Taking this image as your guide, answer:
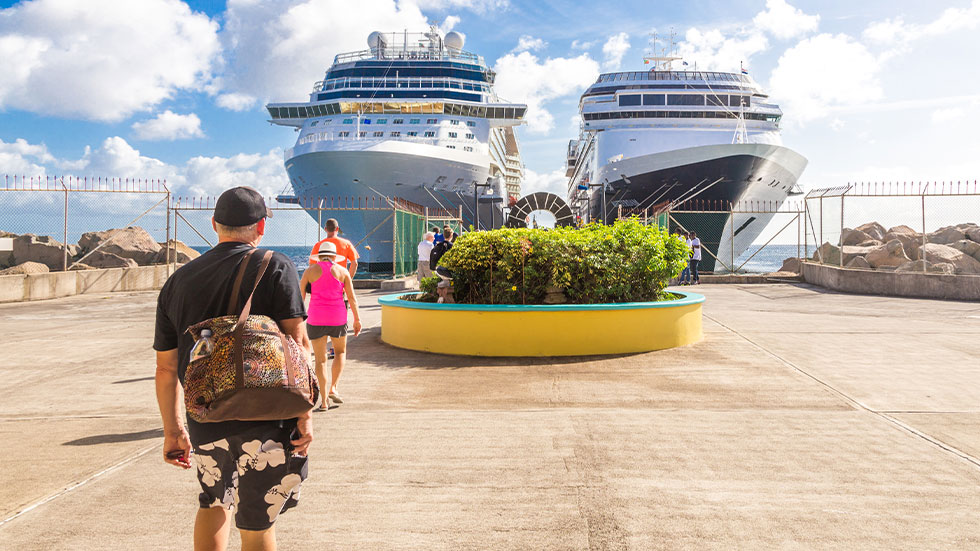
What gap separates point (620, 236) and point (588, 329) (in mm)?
1681

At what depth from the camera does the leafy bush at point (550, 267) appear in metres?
7.79

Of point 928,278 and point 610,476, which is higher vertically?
point 928,278

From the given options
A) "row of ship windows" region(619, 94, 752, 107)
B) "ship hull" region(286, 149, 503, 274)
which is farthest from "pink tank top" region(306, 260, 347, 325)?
"row of ship windows" region(619, 94, 752, 107)

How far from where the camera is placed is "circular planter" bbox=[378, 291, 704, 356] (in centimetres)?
731

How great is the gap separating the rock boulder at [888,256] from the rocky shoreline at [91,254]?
23.1 meters

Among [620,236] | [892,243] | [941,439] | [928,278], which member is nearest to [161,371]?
[941,439]

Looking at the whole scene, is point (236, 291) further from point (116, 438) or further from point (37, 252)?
point (37, 252)

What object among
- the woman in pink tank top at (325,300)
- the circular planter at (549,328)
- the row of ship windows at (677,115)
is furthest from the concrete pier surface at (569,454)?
the row of ship windows at (677,115)

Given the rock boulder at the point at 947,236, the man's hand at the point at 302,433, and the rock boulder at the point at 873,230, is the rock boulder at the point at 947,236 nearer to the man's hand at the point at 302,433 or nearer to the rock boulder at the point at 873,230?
the rock boulder at the point at 873,230

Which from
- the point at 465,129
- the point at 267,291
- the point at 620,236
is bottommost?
the point at 267,291

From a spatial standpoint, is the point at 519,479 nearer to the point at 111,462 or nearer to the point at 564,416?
the point at 564,416

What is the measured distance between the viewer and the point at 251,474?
6.89ft

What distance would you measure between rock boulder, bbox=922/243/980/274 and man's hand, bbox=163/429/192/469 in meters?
20.9

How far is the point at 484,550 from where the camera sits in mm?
2707
